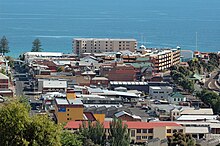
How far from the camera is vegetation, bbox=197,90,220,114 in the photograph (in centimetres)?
1462

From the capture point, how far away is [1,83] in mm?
16609

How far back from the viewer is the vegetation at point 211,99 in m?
14.6

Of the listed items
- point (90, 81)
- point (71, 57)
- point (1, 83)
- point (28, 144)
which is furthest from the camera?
point (71, 57)

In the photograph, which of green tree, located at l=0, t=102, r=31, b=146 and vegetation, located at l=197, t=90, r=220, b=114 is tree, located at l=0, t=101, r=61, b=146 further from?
vegetation, located at l=197, t=90, r=220, b=114

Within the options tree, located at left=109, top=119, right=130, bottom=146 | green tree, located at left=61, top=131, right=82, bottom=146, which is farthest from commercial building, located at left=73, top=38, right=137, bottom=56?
green tree, located at left=61, top=131, right=82, bottom=146

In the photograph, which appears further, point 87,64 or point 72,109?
point 87,64

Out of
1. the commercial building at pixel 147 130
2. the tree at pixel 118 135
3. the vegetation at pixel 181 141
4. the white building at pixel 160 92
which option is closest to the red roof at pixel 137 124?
the commercial building at pixel 147 130

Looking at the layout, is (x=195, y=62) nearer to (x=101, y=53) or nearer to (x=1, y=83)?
(x=101, y=53)

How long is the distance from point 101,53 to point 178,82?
14.9 ft

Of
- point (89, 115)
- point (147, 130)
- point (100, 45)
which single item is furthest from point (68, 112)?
point (100, 45)

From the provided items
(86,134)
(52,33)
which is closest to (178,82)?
(86,134)

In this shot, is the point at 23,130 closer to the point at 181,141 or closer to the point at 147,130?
the point at 181,141

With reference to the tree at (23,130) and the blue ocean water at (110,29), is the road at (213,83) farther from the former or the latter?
the tree at (23,130)

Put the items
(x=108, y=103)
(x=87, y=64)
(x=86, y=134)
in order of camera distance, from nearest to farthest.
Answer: (x=86, y=134) → (x=108, y=103) → (x=87, y=64)
